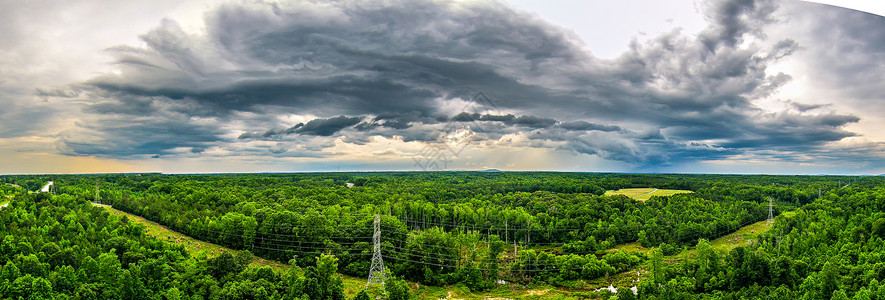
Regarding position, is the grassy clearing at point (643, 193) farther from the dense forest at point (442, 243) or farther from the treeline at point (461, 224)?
the dense forest at point (442, 243)

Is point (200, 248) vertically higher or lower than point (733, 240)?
higher

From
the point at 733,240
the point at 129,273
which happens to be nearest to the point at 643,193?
the point at 733,240

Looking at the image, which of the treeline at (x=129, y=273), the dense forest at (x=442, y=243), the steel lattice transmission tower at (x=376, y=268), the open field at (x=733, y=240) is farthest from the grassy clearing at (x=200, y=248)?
the open field at (x=733, y=240)

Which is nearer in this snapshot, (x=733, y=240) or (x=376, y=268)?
(x=376, y=268)

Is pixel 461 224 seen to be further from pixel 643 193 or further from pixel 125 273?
pixel 643 193

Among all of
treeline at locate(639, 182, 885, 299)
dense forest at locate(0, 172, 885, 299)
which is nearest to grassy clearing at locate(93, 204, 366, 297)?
dense forest at locate(0, 172, 885, 299)

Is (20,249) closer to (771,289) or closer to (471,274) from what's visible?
(471,274)

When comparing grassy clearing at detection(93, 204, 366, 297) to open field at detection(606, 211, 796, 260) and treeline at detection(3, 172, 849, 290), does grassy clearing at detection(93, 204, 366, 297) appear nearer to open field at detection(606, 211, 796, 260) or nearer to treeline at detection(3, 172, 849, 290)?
treeline at detection(3, 172, 849, 290)
